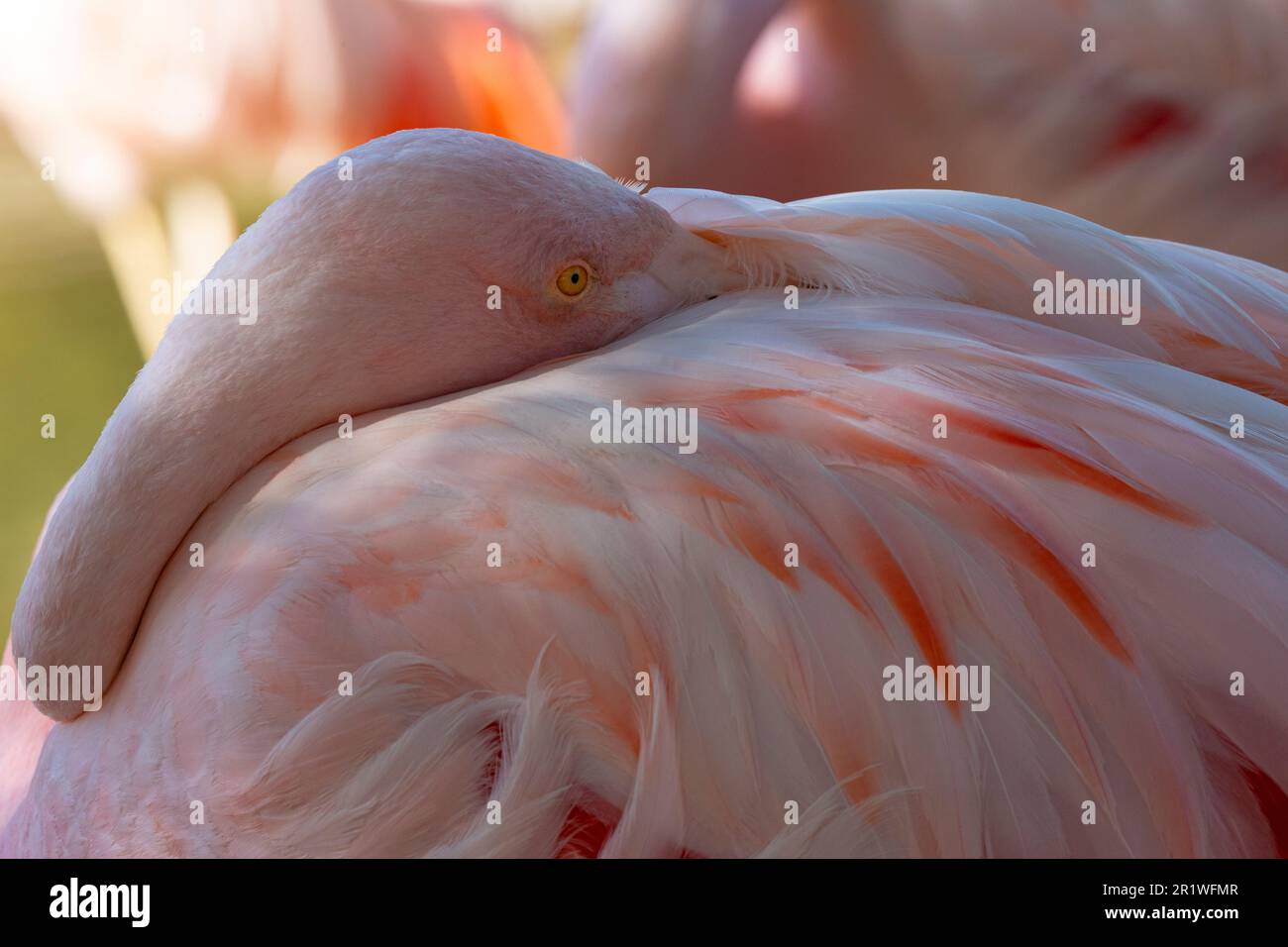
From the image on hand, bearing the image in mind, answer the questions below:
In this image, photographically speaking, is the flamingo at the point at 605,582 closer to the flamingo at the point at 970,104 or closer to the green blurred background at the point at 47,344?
the flamingo at the point at 970,104

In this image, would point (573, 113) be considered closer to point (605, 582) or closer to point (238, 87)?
point (238, 87)

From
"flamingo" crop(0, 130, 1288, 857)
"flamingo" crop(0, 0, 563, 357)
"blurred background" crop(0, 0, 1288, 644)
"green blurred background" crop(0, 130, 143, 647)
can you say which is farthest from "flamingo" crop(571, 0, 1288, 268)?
"green blurred background" crop(0, 130, 143, 647)

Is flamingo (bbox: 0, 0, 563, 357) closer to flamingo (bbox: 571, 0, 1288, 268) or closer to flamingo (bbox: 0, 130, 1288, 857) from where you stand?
flamingo (bbox: 571, 0, 1288, 268)

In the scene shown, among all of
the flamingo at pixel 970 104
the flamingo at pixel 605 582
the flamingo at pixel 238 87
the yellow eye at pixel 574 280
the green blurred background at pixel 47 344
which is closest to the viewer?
the flamingo at pixel 605 582

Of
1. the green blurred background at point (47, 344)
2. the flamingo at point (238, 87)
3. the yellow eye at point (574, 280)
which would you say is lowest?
the yellow eye at point (574, 280)

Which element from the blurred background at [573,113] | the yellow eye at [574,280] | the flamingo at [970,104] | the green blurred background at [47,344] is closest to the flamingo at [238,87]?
the blurred background at [573,113]

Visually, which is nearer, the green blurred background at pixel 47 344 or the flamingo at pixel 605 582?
the flamingo at pixel 605 582
